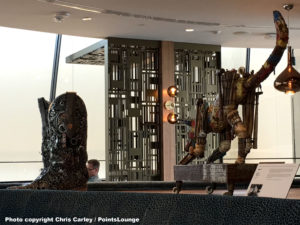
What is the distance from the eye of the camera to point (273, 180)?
1.79 meters

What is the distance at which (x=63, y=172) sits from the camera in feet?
6.86

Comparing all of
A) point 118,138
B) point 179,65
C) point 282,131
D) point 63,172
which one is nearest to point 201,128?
point 63,172

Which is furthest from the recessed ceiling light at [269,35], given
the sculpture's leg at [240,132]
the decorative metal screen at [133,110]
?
the sculpture's leg at [240,132]

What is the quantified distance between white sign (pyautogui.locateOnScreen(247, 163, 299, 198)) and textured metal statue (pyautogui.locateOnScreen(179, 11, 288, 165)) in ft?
3.61

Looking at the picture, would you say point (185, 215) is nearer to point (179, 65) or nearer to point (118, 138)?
point (118, 138)

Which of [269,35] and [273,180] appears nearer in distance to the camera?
[273,180]

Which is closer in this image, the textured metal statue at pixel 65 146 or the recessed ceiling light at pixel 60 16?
the textured metal statue at pixel 65 146

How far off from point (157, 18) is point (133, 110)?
225cm

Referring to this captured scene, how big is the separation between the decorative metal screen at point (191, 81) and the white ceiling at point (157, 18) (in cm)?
47

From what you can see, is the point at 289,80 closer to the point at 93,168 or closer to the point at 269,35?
the point at 93,168

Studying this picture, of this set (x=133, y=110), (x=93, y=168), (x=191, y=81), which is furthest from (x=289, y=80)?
(x=191, y=81)

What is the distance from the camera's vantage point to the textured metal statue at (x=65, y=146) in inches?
81.6

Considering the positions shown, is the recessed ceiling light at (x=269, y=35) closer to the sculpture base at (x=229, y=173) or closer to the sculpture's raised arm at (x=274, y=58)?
the sculpture's raised arm at (x=274, y=58)

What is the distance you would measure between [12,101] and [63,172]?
9504mm
